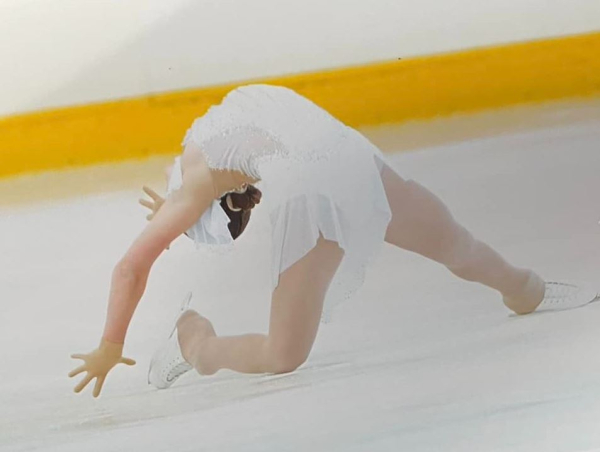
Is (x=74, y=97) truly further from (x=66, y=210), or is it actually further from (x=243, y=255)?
(x=243, y=255)

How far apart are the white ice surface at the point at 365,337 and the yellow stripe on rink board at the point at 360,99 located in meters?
0.07

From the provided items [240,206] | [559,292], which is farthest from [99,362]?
[559,292]

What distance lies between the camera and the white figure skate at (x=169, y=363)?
1.19m

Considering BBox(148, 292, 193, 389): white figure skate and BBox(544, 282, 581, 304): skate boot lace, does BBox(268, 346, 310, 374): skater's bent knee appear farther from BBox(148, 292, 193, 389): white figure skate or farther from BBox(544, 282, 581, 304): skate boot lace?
BBox(544, 282, 581, 304): skate boot lace

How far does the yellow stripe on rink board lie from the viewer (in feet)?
3.88

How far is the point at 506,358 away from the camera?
127cm

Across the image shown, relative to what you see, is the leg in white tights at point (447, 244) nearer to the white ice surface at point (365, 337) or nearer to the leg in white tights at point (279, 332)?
the white ice surface at point (365, 337)

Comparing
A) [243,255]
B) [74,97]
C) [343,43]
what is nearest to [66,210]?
[74,97]

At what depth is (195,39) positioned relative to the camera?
118 cm

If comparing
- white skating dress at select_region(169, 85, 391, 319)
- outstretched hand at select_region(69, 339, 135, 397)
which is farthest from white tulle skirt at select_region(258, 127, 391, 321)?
outstretched hand at select_region(69, 339, 135, 397)

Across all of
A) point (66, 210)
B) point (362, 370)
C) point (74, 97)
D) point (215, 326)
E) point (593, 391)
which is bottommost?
point (593, 391)

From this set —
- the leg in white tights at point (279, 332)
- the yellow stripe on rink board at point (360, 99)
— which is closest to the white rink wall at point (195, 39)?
the yellow stripe on rink board at point (360, 99)

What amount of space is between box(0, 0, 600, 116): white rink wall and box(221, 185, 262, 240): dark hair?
0.19 meters

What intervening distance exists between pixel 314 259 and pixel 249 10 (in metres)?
0.43
